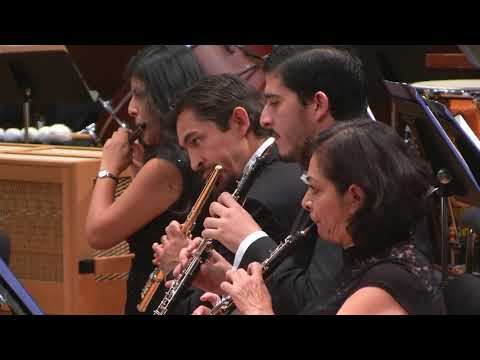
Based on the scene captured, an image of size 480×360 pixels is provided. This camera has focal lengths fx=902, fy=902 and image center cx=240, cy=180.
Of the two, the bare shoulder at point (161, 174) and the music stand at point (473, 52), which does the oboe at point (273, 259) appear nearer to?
the bare shoulder at point (161, 174)

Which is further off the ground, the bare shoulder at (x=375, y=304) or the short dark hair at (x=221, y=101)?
the short dark hair at (x=221, y=101)

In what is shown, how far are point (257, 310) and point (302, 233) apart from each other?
0.24 m

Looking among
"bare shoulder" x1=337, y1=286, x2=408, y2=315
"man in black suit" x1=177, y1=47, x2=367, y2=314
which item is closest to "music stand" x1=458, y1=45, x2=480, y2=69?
"man in black suit" x1=177, y1=47, x2=367, y2=314

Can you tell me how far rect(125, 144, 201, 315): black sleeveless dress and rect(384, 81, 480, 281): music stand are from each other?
69cm

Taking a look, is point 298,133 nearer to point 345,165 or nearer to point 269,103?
point 269,103

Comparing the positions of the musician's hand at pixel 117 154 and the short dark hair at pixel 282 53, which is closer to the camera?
the short dark hair at pixel 282 53

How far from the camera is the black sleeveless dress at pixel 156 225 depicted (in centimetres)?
263

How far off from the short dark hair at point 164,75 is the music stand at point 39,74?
4.78 ft

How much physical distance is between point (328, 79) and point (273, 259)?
53 cm

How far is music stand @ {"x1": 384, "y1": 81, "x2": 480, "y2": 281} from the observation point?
2.56 m

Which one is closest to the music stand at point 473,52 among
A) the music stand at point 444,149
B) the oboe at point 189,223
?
the music stand at point 444,149

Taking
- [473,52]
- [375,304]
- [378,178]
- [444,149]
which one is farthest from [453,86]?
[375,304]

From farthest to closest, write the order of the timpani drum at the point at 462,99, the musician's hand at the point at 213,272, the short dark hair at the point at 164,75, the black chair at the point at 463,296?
1. the timpani drum at the point at 462,99
2. the short dark hair at the point at 164,75
3. the musician's hand at the point at 213,272
4. the black chair at the point at 463,296
